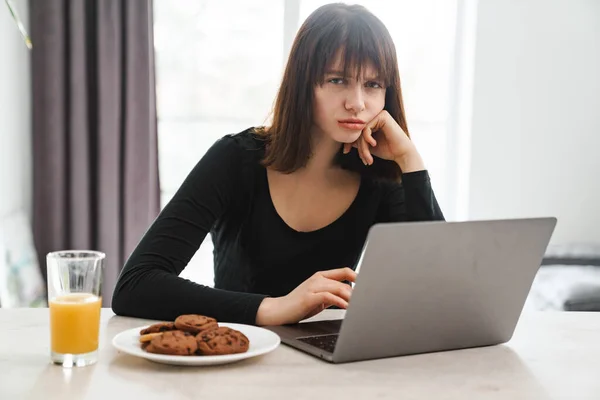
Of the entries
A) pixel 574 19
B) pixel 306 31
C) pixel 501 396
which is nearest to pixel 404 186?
pixel 306 31

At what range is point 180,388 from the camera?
910mm

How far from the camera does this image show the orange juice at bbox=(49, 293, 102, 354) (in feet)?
3.22

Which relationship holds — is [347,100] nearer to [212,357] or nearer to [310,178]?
[310,178]

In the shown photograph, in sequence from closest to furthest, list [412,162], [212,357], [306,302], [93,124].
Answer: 1. [212,357]
2. [306,302]
3. [412,162]
4. [93,124]

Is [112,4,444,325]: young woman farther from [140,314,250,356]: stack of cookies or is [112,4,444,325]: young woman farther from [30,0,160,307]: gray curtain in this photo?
[30,0,160,307]: gray curtain

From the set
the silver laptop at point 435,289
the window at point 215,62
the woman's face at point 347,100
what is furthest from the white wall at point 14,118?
the silver laptop at point 435,289

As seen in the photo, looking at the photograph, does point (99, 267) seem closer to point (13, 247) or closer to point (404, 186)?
point (404, 186)

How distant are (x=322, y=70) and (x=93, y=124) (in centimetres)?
193

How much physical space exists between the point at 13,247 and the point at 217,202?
1616 millimetres

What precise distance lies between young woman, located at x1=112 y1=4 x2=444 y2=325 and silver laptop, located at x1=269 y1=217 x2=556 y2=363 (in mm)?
409

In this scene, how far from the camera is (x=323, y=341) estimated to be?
3.71ft

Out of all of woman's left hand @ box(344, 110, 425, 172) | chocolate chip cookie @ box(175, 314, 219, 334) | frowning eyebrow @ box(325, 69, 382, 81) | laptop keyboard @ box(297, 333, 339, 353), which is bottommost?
laptop keyboard @ box(297, 333, 339, 353)

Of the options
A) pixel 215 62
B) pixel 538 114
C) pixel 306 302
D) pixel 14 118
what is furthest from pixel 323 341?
pixel 538 114

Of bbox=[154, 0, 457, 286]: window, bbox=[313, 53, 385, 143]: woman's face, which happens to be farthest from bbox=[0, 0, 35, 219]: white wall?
bbox=[313, 53, 385, 143]: woman's face
